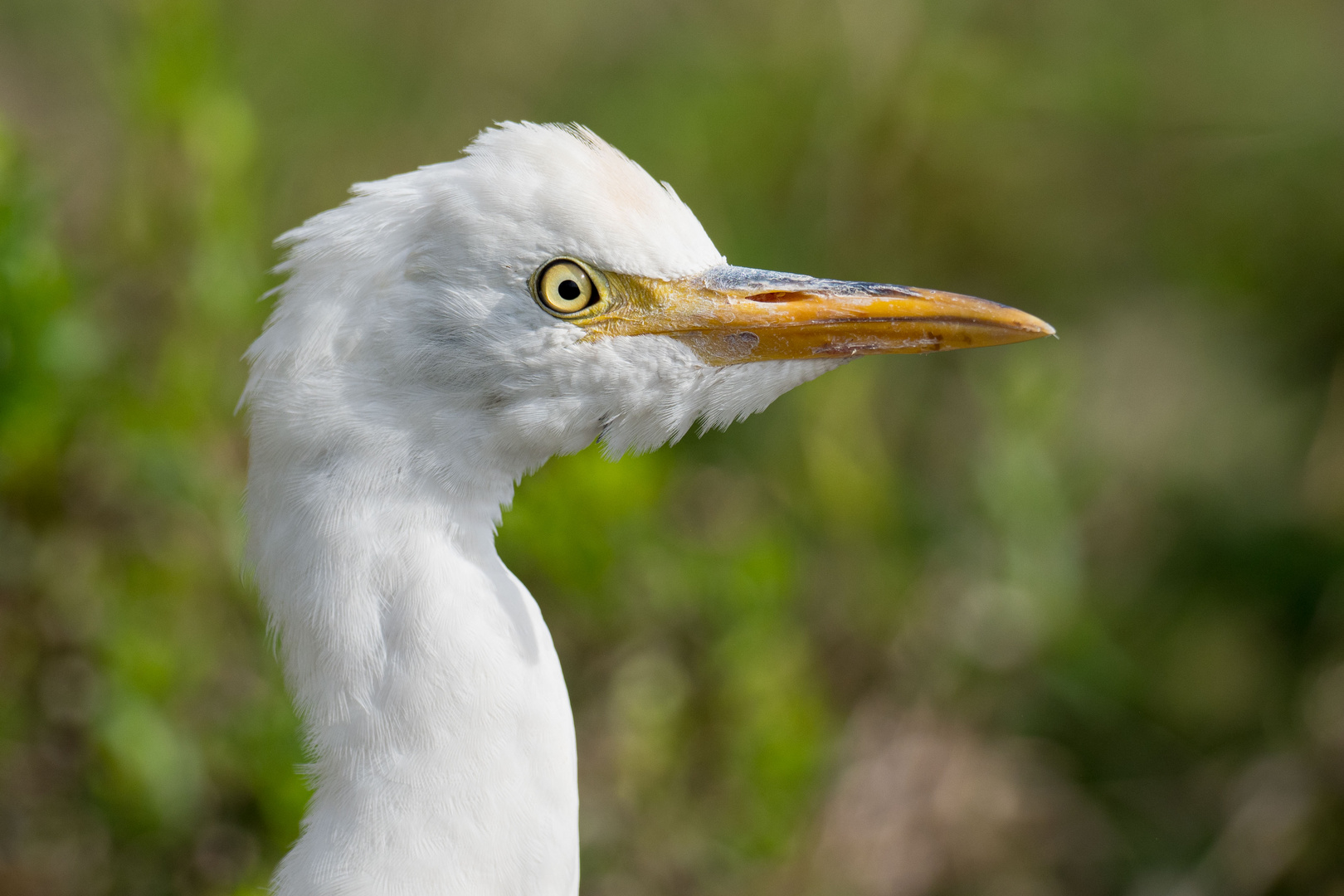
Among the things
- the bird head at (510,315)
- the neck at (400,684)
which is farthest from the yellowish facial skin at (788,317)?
the neck at (400,684)

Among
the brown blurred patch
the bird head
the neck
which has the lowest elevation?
the brown blurred patch

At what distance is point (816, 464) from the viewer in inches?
158

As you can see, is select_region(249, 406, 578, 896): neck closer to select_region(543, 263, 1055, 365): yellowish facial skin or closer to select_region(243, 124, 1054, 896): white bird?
select_region(243, 124, 1054, 896): white bird

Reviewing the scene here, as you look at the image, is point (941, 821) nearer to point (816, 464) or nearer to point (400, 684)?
point (816, 464)

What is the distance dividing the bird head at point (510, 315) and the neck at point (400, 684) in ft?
0.24

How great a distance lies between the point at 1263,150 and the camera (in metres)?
5.09

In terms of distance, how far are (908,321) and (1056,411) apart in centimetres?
206

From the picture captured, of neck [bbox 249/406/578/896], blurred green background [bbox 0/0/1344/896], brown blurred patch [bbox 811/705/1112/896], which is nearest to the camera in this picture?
neck [bbox 249/406/578/896]

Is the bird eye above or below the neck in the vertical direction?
above

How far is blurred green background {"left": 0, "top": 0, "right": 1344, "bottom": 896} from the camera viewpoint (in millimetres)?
3064

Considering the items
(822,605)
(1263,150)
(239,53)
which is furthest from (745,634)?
(239,53)

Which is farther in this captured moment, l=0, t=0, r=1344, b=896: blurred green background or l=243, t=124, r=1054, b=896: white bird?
l=0, t=0, r=1344, b=896: blurred green background

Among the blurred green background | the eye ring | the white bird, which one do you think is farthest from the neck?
the blurred green background

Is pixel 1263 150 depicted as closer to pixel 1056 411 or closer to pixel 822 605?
pixel 1056 411
